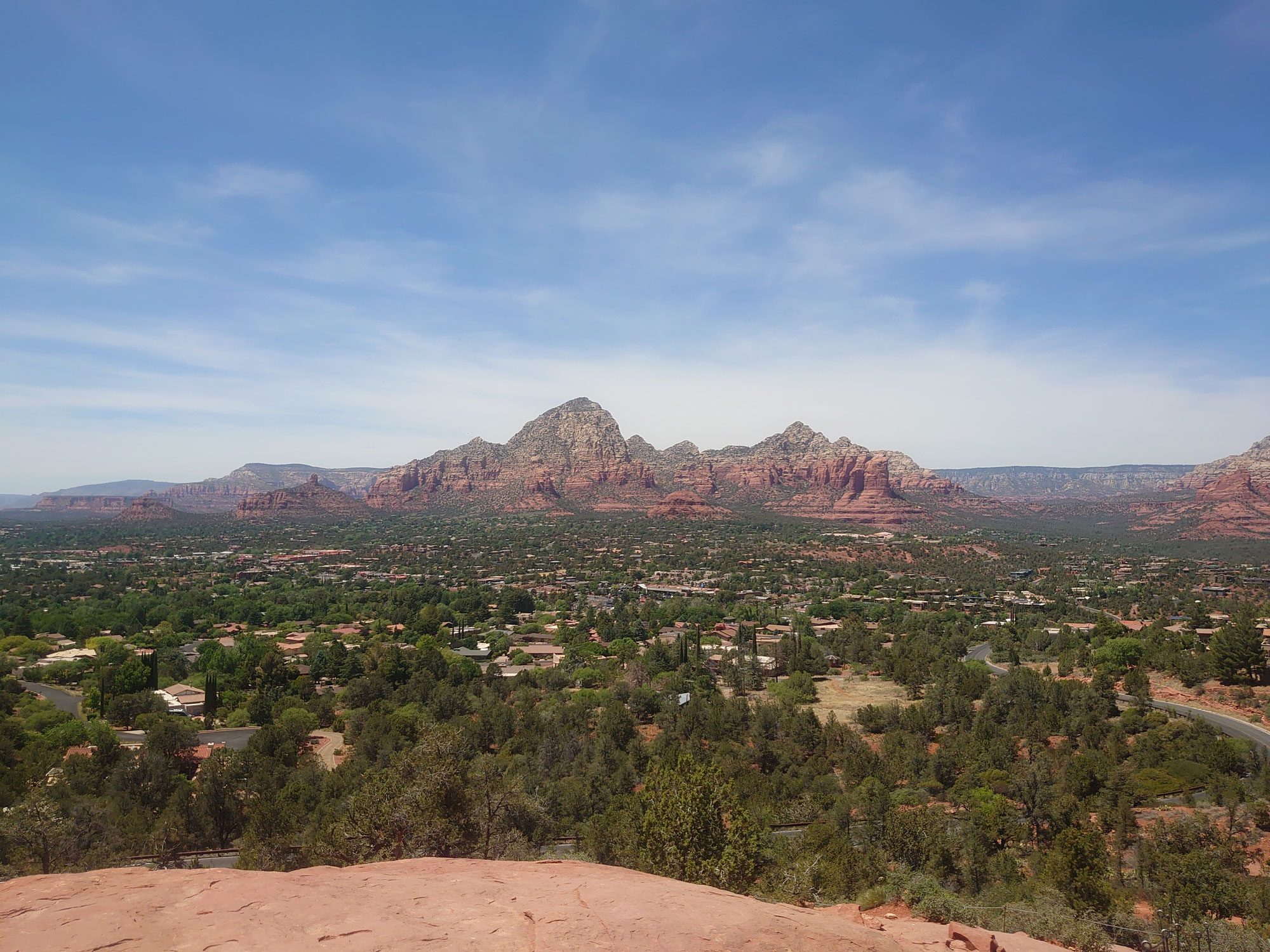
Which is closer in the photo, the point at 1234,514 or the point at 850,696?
the point at 850,696

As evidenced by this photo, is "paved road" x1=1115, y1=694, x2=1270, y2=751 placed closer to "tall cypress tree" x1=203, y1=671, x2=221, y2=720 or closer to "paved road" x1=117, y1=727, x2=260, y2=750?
"paved road" x1=117, y1=727, x2=260, y2=750

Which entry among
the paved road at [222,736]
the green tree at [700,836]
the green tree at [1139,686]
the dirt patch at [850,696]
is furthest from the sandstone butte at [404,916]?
the green tree at [1139,686]

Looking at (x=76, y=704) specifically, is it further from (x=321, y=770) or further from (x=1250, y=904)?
(x=1250, y=904)

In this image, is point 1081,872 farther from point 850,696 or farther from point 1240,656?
point 1240,656

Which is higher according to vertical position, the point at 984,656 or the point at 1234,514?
the point at 1234,514

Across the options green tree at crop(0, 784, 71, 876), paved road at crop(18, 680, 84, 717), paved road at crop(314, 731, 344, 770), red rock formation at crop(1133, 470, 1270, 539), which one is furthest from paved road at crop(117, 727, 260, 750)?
red rock formation at crop(1133, 470, 1270, 539)

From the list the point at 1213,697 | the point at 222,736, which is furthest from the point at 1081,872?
the point at 222,736

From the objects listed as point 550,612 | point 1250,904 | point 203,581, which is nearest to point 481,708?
Answer: point 1250,904
